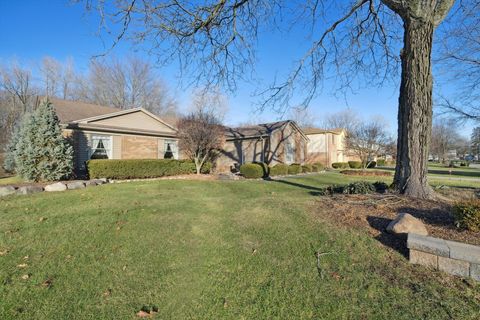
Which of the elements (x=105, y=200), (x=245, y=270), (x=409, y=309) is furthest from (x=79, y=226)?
(x=409, y=309)

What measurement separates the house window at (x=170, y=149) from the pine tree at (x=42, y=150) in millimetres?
7529

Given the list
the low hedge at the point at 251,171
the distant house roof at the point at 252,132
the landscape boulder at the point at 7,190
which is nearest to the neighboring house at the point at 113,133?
the landscape boulder at the point at 7,190

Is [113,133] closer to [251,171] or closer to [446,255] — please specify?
[251,171]

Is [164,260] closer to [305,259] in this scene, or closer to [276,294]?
[276,294]

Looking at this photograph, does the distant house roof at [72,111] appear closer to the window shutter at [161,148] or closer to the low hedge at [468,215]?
the window shutter at [161,148]

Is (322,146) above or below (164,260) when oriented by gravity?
above

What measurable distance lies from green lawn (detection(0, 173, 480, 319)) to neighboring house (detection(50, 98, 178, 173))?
354 inches

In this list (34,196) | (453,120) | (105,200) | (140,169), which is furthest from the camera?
(453,120)

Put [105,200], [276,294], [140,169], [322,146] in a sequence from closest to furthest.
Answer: [276,294]
[105,200]
[140,169]
[322,146]

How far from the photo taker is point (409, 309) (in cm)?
251

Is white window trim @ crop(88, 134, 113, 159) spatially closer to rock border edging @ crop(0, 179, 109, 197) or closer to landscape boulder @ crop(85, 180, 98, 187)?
landscape boulder @ crop(85, 180, 98, 187)

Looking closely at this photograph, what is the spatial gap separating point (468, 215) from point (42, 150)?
13.7 m

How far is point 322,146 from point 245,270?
3356 centimetres

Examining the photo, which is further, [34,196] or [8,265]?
[34,196]
